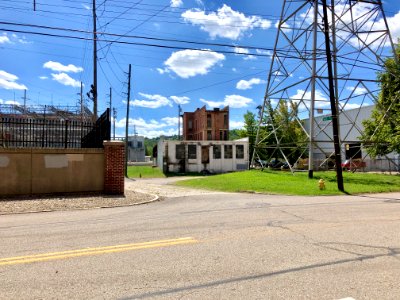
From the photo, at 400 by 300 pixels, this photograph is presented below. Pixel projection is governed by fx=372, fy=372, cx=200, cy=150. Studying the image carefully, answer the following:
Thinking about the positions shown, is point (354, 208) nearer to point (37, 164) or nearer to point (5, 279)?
point (5, 279)

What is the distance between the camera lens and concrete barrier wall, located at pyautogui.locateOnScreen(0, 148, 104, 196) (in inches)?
548

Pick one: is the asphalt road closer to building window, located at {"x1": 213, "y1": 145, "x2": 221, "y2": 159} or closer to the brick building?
building window, located at {"x1": 213, "y1": 145, "x2": 221, "y2": 159}

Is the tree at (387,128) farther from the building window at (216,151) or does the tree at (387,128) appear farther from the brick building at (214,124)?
the brick building at (214,124)

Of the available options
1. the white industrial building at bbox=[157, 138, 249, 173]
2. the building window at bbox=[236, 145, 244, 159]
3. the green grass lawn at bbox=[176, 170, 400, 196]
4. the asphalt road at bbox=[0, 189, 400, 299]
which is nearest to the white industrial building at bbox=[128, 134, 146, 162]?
the white industrial building at bbox=[157, 138, 249, 173]

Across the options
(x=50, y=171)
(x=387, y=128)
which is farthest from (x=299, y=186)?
(x=387, y=128)

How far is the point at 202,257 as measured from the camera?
229 inches

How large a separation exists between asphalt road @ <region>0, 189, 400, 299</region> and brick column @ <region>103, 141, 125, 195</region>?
509cm

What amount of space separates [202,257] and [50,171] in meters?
10.5

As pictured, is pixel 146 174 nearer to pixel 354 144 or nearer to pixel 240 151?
pixel 240 151

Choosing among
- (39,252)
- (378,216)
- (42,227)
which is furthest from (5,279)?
(378,216)

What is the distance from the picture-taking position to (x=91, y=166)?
1516 cm

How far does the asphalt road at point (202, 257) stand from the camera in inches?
175

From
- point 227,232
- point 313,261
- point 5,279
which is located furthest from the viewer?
point 227,232

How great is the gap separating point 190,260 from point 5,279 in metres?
2.52
